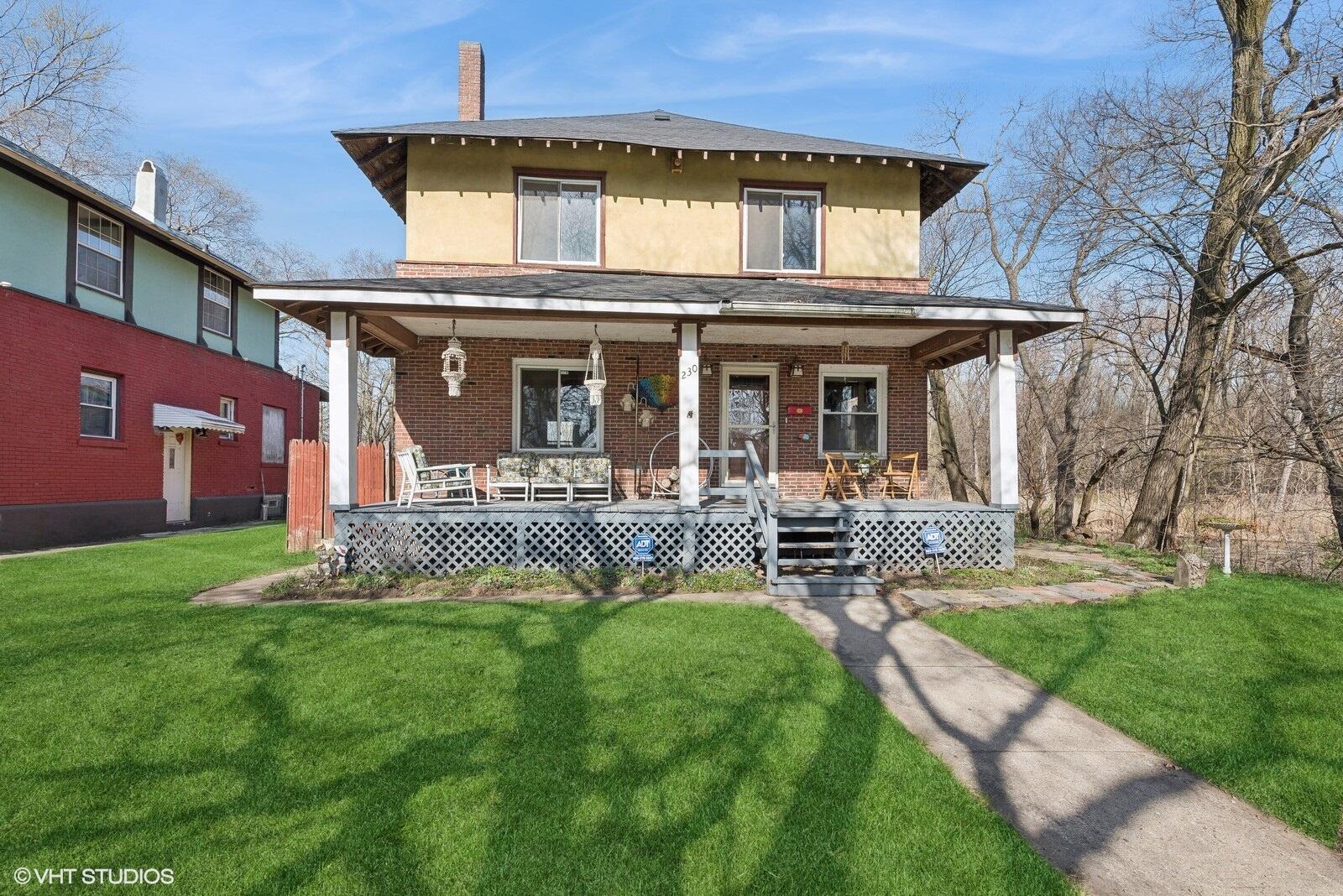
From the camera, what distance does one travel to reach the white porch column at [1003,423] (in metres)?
8.12

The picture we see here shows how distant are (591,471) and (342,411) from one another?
3.32m

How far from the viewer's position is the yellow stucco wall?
983cm

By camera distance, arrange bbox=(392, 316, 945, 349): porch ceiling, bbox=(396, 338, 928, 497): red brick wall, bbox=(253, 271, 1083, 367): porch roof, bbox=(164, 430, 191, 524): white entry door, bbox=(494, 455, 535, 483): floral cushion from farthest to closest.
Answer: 1. bbox=(164, 430, 191, 524): white entry door
2. bbox=(396, 338, 928, 497): red brick wall
3. bbox=(494, 455, 535, 483): floral cushion
4. bbox=(392, 316, 945, 349): porch ceiling
5. bbox=(253, 271, 1083, 367): porch roof

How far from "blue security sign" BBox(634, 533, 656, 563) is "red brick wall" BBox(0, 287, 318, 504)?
35.0 feet

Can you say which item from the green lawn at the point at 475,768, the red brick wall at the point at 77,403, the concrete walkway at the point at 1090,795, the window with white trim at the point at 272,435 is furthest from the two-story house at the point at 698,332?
the window with white trim at the point at 272,435

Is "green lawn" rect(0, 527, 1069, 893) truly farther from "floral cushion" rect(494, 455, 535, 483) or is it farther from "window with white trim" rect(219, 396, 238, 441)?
"window with white trim" rect(219, 396, 238, 441)

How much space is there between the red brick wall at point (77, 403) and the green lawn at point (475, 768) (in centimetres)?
782

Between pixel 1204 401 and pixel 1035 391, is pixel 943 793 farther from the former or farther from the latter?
pixel 1035 391

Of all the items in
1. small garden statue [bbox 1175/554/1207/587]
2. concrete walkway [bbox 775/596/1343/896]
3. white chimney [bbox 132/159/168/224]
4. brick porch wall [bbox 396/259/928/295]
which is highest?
white chimney [bbox 132/159/168/224]

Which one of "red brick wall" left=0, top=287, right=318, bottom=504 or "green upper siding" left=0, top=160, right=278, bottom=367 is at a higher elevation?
"green upper siding" left=0, top=160, right=278, bottom=367

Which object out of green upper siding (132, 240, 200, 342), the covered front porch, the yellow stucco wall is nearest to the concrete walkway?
the covered front porch

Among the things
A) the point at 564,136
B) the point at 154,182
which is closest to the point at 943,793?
the point at 564,136

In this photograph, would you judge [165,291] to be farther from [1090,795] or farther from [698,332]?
[1090,795]

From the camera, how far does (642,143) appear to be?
31.5 ft
